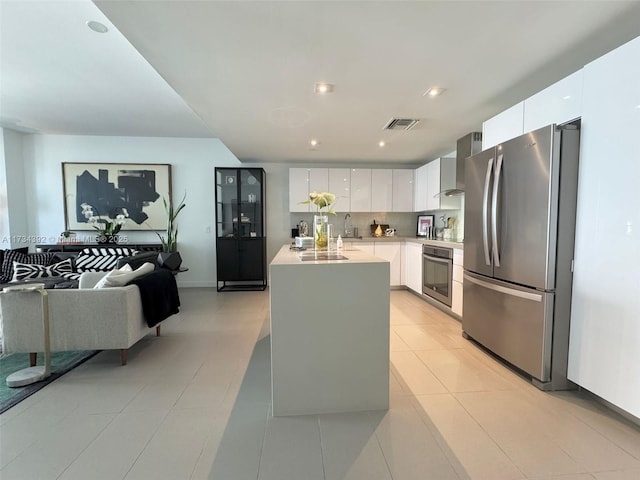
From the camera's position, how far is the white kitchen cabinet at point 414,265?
181 inches

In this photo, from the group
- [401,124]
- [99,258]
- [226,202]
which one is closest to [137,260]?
[99,258]

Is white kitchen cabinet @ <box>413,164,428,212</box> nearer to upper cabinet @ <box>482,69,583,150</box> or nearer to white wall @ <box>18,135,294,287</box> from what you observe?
upper cabinet @ <box>482,69,583,150</box>

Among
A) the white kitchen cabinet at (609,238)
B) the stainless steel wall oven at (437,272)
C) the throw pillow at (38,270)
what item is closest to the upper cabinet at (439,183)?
the stainless steel wall oven at (437,272)

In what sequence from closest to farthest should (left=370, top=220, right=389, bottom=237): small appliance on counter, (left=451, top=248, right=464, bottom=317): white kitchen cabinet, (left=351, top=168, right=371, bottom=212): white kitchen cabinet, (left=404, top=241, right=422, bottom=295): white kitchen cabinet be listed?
(left=451, top=248, right=464, bottom=317): white kitchen cabinet → (left=404, top=241, right=422, bottom=295): white kitchen cabinet → (left=351, top=168, right=371, bottom=212): white kitchen cabinet → (left=370, top=220, right=389, bottom=237): small appliance on counter

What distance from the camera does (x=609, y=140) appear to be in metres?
1.76

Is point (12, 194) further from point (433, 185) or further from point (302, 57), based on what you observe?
point (433, 185)

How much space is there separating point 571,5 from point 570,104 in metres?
0.68

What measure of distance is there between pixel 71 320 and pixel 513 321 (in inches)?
147

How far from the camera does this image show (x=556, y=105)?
2094 mm

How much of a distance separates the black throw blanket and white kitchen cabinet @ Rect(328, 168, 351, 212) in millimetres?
3138

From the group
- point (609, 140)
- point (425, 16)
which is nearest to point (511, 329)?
point (609, 140)

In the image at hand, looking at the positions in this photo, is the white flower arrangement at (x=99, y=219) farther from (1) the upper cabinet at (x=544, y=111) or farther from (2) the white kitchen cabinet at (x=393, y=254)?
(1) the upper cabinet at (x=544, y=111)

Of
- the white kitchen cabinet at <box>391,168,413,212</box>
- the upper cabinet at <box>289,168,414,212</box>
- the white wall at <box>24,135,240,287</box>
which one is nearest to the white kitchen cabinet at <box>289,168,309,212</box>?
the upper cabinet at <box>289,168,414,212</box>

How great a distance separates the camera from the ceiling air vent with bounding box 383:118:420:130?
3.26 meters
